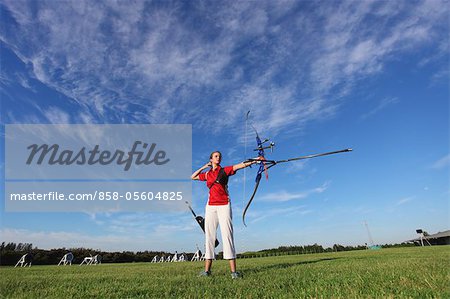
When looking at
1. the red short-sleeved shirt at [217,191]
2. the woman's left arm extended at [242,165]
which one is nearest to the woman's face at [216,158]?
the red short-sleeved shirt at [217,191]

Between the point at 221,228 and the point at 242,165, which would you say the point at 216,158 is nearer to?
the point at 242,165

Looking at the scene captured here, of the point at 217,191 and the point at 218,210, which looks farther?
the point at 217,191

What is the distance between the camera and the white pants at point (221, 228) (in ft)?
20.3

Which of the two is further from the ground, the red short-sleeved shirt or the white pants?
the red short-sleeved shirt

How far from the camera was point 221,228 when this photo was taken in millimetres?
6406

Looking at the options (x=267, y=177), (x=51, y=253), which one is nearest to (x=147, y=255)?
(x=51, y=253)

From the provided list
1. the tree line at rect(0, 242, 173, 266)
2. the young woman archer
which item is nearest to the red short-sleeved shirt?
the young woman archer

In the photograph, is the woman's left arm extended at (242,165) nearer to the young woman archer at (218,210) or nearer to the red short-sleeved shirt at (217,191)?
the young woman archer at (218,210)

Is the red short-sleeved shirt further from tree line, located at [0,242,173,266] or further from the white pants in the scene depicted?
tree line, located at [0,242,173,266]

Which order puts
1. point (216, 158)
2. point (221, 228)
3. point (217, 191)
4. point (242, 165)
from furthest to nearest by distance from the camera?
1. point (216, 158)
2. point (217, 191)
3. point (242, 165)
4. point (221, 228)

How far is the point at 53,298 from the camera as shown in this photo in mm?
3771

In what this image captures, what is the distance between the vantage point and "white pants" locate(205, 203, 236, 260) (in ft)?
20.3

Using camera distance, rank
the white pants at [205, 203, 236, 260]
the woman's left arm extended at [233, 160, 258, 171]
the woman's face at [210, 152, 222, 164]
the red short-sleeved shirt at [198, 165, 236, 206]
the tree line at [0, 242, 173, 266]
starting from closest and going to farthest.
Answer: the white pants at [205, 203, 236, 260] < the woman's left arm extended at [233, 160, 258, 171] < the red short-sleeved shirt at [198, 165, 236, 206] < the woman's face at [210, 152, 222, 164] < the tree line at [0, 242, 173, 266]

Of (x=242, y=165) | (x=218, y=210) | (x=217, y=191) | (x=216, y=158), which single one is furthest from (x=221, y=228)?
(x=216, y=158)
